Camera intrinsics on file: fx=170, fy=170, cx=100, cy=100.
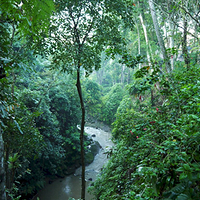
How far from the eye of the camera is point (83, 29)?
4340 mm

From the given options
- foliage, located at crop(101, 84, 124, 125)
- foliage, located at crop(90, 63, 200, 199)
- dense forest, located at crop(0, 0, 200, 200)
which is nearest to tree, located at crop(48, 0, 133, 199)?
dense forest, located at crop(0, 0, 200, 200)

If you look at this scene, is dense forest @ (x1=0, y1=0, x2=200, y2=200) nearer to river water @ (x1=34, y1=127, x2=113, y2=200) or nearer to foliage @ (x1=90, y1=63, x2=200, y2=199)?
foliage @ (x1=90, y1=63, x2=200, y2=199)

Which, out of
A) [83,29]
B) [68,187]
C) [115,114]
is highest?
[83,29]

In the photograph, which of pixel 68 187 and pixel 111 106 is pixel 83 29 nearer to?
pixel 68 187

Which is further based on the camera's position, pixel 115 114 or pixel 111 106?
pixel 111 106

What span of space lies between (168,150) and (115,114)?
396 centimetres

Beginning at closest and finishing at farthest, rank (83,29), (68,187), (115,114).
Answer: (83,29), (115,114), (68,187)

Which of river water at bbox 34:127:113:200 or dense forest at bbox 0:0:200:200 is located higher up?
dense forest at bbox 0:0:200:200

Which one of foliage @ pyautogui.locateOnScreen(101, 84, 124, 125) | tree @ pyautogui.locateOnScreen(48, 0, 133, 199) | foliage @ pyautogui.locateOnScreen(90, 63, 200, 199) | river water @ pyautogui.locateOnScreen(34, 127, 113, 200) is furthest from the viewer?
foliage @ pyautogui.locateOnScreen(101, 84, 124, 125)

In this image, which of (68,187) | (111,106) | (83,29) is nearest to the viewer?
(83,29)

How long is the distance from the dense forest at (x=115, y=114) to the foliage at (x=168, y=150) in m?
0.01

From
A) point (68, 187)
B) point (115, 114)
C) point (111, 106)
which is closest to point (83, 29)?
point (115, 114)

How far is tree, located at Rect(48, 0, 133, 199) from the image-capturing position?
3852 mm

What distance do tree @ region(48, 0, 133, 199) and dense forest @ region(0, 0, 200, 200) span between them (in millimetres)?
23
